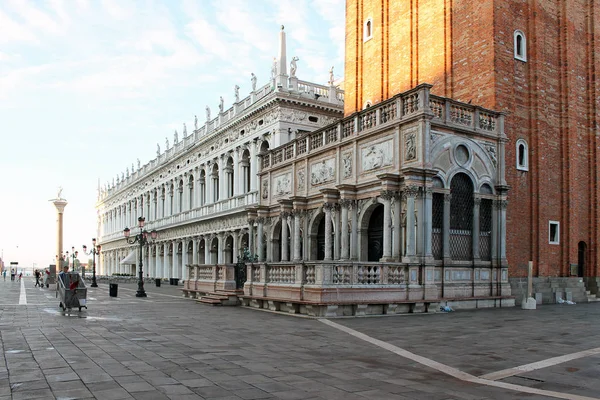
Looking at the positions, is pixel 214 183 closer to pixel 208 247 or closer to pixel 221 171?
pixel 221 171

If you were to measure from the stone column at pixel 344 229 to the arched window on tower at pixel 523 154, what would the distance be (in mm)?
7854

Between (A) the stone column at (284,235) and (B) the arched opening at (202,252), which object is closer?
(A) the stone column at (284,235)

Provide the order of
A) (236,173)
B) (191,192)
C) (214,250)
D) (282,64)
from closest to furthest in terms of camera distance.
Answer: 1. (282,64)
2. (236,173)
3. (214,250)
4. (191,192)

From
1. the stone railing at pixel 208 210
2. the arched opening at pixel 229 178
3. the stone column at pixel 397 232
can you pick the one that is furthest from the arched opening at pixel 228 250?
the stone column at pixel 397 232

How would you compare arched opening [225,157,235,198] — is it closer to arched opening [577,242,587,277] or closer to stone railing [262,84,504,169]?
stone railing [262,84,504,169]

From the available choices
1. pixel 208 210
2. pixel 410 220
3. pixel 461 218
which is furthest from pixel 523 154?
pixel 208 210

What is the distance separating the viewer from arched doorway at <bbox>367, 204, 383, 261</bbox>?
76.3ft

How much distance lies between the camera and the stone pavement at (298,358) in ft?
25.2

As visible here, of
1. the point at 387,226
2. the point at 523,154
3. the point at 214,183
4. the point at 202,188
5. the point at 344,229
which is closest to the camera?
the point at 387,226

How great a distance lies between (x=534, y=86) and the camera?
26078 mm

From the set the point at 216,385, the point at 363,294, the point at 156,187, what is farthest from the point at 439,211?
the point at 156,187

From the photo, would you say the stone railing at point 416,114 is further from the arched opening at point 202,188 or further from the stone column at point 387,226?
the arched opening at point 202,188

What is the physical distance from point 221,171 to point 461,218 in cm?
2908

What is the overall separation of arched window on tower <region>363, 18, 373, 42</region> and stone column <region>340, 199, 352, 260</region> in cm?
1329
